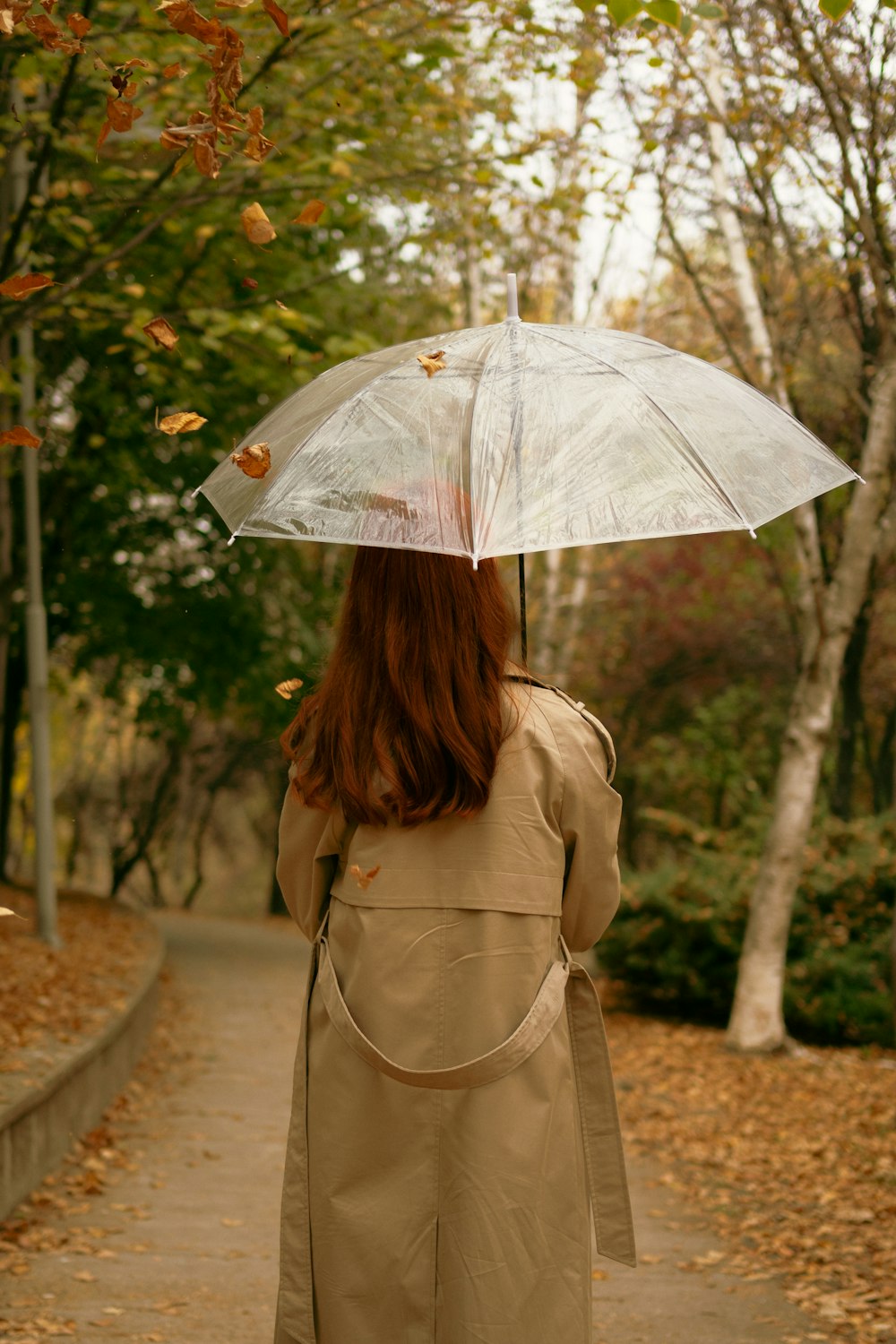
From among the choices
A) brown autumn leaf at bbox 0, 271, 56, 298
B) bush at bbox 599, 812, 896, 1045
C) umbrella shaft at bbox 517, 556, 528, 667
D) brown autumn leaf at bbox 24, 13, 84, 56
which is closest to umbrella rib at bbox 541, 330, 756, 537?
umbrella shaft at bbox 517, 556, 528, 667

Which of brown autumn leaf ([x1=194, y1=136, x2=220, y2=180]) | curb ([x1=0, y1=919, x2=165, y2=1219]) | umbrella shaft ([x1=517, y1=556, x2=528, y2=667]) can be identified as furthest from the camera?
curb ([x1=0, y1=919, x2=165, y2=1219])

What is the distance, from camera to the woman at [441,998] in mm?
2410

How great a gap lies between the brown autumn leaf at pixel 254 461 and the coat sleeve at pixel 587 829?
3.05ft

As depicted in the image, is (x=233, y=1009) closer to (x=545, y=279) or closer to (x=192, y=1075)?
(x=192, y=1075)

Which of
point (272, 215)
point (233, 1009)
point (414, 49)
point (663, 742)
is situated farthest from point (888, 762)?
point (414, 49)

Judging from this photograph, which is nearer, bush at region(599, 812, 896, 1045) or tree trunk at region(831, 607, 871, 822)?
bush at region(599, 812, 896, 1045)

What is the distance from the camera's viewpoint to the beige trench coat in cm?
240

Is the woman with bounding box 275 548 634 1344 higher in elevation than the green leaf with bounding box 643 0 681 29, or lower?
lower

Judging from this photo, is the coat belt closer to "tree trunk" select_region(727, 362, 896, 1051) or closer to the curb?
the curb

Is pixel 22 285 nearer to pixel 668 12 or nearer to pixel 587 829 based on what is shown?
pixel 587 829

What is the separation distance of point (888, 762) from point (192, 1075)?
10.6 metres

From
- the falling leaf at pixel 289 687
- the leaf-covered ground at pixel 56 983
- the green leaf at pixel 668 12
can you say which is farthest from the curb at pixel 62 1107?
the green leaf at pixel 668 12

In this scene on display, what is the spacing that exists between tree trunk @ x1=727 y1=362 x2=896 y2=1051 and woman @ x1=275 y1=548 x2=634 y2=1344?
6039mm

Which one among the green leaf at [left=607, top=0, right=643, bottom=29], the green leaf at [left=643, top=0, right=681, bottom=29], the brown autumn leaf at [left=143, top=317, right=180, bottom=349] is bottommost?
the brown autumn leaf at [left=143, top=317, right=180, bottom=349]
